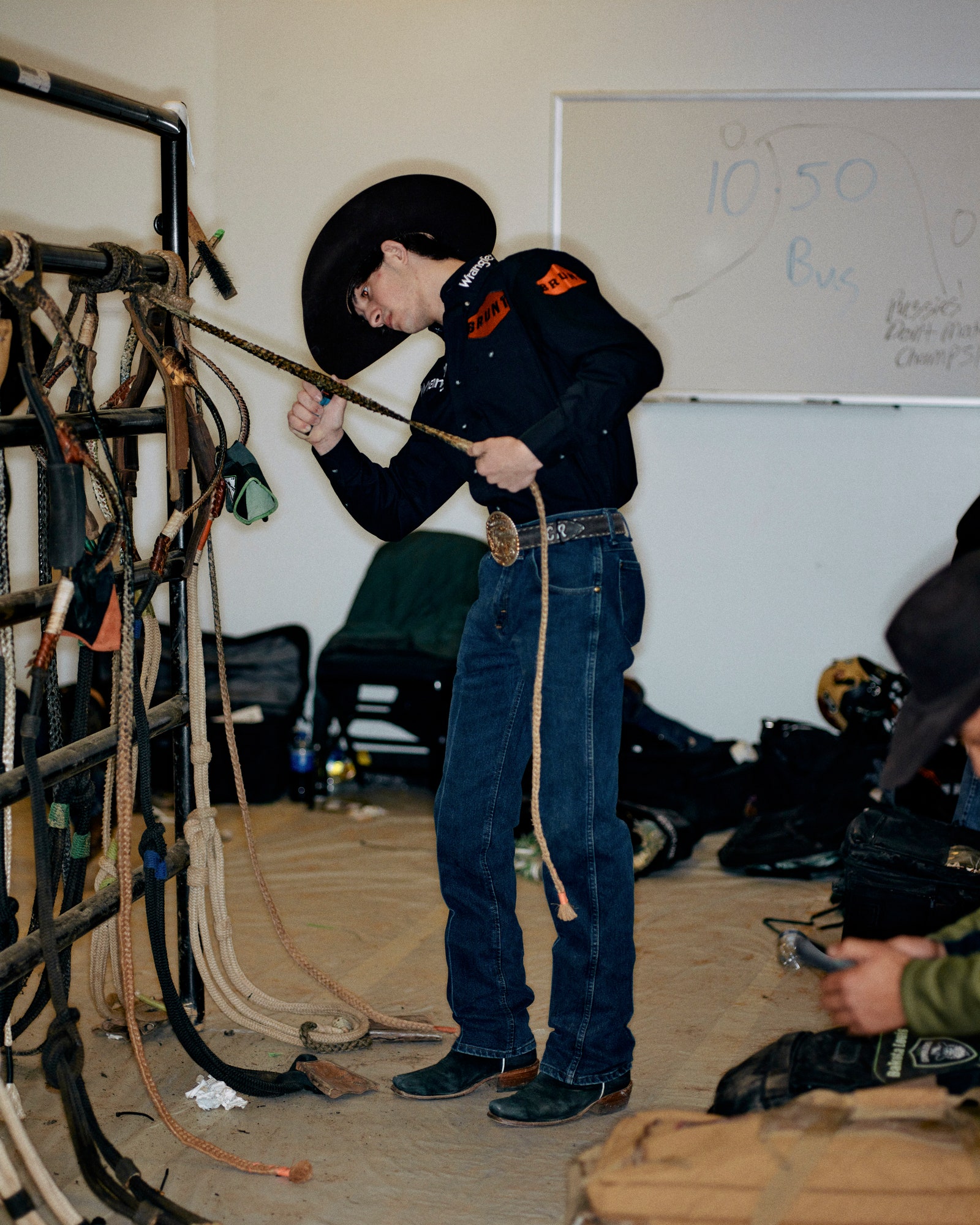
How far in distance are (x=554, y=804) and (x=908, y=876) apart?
842 millimetres

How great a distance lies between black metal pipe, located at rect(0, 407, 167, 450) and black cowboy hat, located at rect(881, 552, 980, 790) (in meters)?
1.26

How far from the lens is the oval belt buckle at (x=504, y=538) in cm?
217

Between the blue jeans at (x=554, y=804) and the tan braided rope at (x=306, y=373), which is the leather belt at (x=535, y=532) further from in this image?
the tan braided rope at (x=306, y=373)

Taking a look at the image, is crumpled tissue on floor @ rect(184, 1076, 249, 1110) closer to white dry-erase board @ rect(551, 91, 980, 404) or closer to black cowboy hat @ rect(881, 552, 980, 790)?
black cowboy hat @ rect(881, 552, 980, 790)

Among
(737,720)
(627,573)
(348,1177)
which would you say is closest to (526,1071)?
(348,1177)

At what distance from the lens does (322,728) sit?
4.47 meters

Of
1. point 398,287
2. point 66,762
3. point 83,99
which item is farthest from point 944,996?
point 83,99

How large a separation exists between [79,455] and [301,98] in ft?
10.7

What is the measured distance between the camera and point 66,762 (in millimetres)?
2041

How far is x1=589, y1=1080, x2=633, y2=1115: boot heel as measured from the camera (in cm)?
221

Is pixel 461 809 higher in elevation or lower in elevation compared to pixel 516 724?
lower

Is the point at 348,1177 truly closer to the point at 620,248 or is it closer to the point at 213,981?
the point at 213,981

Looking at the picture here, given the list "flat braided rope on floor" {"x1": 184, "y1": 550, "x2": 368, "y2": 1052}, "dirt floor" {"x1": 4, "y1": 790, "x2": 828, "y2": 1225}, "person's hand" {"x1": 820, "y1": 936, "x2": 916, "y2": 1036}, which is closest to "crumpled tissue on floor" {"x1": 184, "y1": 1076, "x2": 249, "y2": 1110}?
"dirt floor" {"x1": 4, "y1": 790, "x2": 828, "y2": 1225}

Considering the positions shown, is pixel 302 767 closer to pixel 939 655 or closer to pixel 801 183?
pixel 801 183
